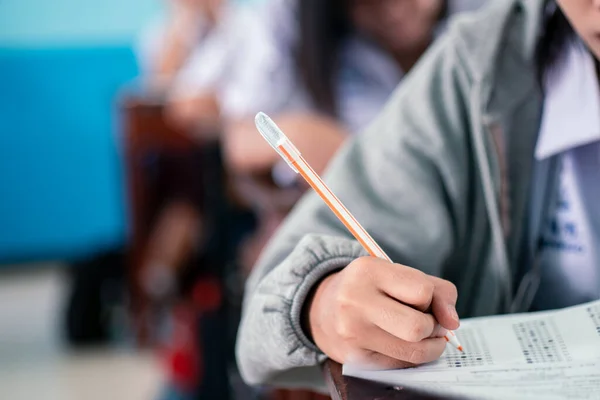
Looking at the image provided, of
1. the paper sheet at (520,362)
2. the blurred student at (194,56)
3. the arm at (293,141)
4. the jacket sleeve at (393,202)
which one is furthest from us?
the blurred student at (194,56)

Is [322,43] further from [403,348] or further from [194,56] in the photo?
[194,56]

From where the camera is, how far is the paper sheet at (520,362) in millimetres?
392

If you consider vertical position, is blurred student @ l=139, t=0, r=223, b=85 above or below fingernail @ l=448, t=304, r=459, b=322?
above

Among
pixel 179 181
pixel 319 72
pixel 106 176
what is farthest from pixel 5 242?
pixel 319 72

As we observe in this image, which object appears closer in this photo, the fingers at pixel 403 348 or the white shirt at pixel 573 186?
the fingers at pixel 403 348

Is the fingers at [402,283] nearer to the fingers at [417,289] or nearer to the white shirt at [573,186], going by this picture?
the fingers at [417,289]

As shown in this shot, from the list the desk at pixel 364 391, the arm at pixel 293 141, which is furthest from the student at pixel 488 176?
the arm at pixel 293 141

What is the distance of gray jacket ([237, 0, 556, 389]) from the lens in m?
0.55

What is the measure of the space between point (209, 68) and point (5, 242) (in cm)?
163

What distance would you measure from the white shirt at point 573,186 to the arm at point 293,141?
62 cm

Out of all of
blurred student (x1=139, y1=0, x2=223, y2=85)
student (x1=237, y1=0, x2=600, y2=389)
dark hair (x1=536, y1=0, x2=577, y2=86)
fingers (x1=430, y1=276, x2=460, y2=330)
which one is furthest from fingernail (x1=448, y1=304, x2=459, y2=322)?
blurred student (x1=139, y1=0, x2=223, y2=85)

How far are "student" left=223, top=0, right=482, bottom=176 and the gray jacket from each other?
608 millimetres

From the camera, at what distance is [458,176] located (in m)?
0.58

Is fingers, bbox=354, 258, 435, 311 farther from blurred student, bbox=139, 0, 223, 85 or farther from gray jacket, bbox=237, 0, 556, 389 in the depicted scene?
blurred student, bbox=139, 0, 223, 85
